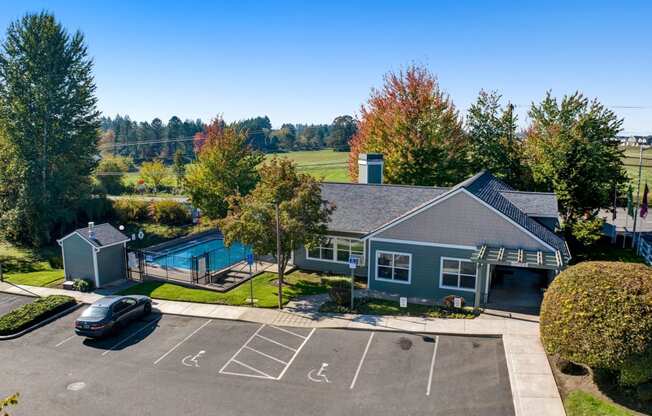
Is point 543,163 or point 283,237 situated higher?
point 543,163

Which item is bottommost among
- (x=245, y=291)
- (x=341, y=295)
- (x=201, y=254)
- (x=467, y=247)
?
(x=201, y=254)

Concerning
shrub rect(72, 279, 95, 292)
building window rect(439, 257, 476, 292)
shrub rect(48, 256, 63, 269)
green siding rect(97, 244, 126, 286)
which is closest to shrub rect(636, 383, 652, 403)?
building window rect(439, 257, 476, 292)

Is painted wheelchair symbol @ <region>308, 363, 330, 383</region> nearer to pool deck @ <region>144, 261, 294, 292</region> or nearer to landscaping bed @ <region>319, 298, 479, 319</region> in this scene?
landscaping bed @ <region>319, 298, 479, 319</region>

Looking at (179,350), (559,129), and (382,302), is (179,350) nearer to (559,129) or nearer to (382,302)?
(382,302)

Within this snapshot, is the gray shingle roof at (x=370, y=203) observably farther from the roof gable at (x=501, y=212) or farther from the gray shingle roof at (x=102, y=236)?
the gray shingle roof at (x=102, y=236)

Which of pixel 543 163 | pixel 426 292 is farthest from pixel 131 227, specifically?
pixel 543 163

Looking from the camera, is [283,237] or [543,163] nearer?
[283,237]

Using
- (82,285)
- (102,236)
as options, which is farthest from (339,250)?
(82,285)

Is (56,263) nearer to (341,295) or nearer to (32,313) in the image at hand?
(32,313)

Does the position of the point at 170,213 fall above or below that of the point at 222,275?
above
